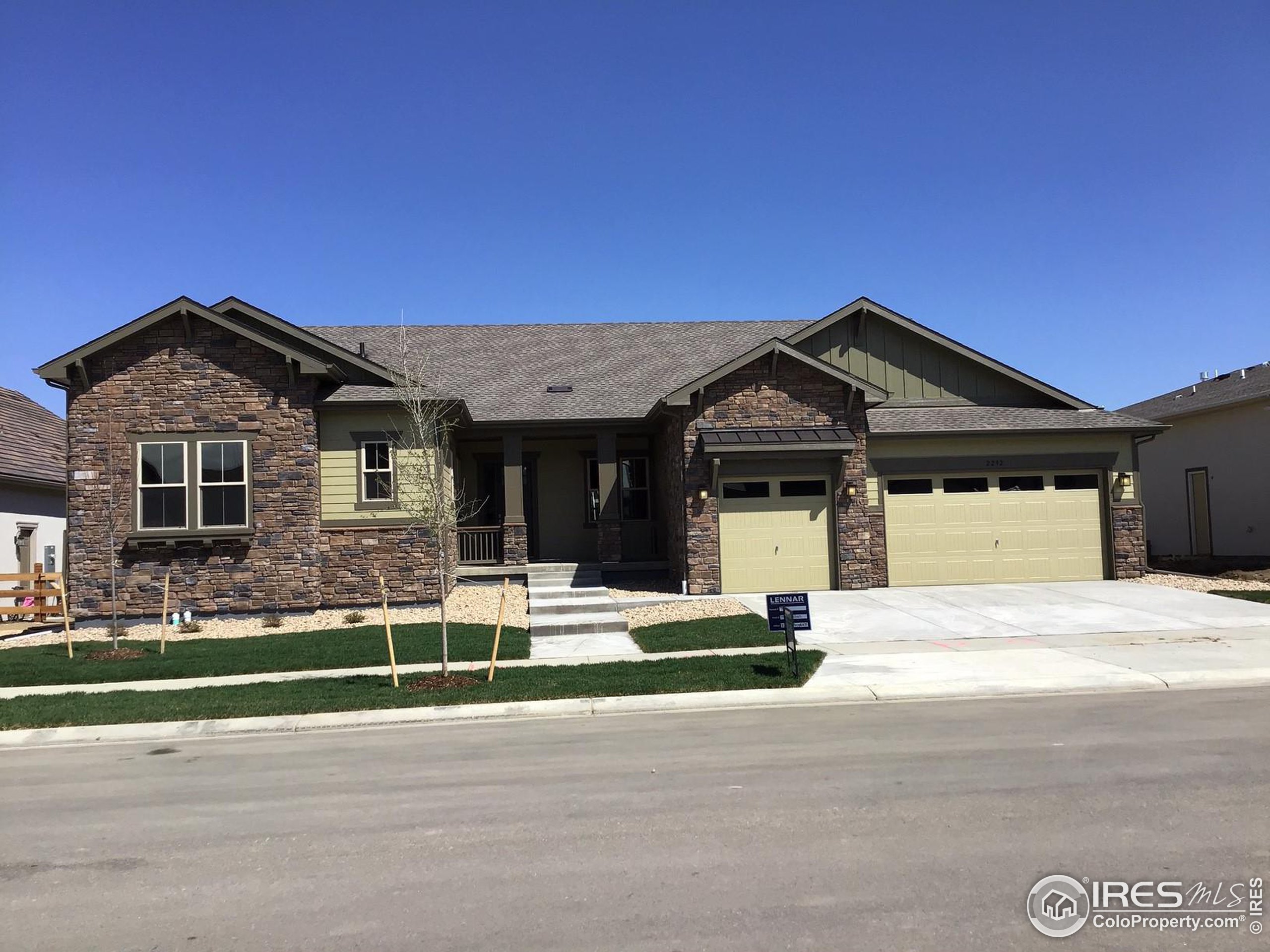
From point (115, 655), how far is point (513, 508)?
8.85m

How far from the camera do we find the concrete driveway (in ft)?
45.6

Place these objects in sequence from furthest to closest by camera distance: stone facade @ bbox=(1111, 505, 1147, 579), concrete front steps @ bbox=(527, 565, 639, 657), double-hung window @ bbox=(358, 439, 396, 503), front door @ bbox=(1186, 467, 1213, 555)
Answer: front door @ bbox=(1186, 467, 1213, 555)
stone facade @ bbox=(1111, 505, 1147, 579)
double-hung window @ bbox=(358, 439, 396, 503)
concrete front steps @ bbox=(527, 565, 639, 657)

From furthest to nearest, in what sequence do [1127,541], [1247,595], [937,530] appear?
1. [1127,541]
2. [937,530]
3. [1247,595]

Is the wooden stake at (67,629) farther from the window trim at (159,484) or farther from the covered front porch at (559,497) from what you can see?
the covered front porch at (559,497)

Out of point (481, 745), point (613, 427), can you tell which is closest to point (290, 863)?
point (481, 745)

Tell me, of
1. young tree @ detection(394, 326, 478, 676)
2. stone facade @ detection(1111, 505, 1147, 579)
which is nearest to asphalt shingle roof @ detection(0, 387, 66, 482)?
young tree @ detection(394, 326, 478, 676)

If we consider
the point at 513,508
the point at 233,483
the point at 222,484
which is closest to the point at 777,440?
the point at 513,508

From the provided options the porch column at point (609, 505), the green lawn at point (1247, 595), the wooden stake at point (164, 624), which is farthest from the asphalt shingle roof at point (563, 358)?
the green lawn at point (1247, 595)

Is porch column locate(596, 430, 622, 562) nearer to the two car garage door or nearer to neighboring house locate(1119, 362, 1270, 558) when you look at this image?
the two car garage door

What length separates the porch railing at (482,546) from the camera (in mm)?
20891

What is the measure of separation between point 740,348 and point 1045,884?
2084 centimetres

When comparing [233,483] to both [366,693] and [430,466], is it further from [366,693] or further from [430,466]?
[366,693]

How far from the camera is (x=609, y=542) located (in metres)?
20.8

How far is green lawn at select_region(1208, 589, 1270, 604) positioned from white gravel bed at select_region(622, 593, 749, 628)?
31.0ft
